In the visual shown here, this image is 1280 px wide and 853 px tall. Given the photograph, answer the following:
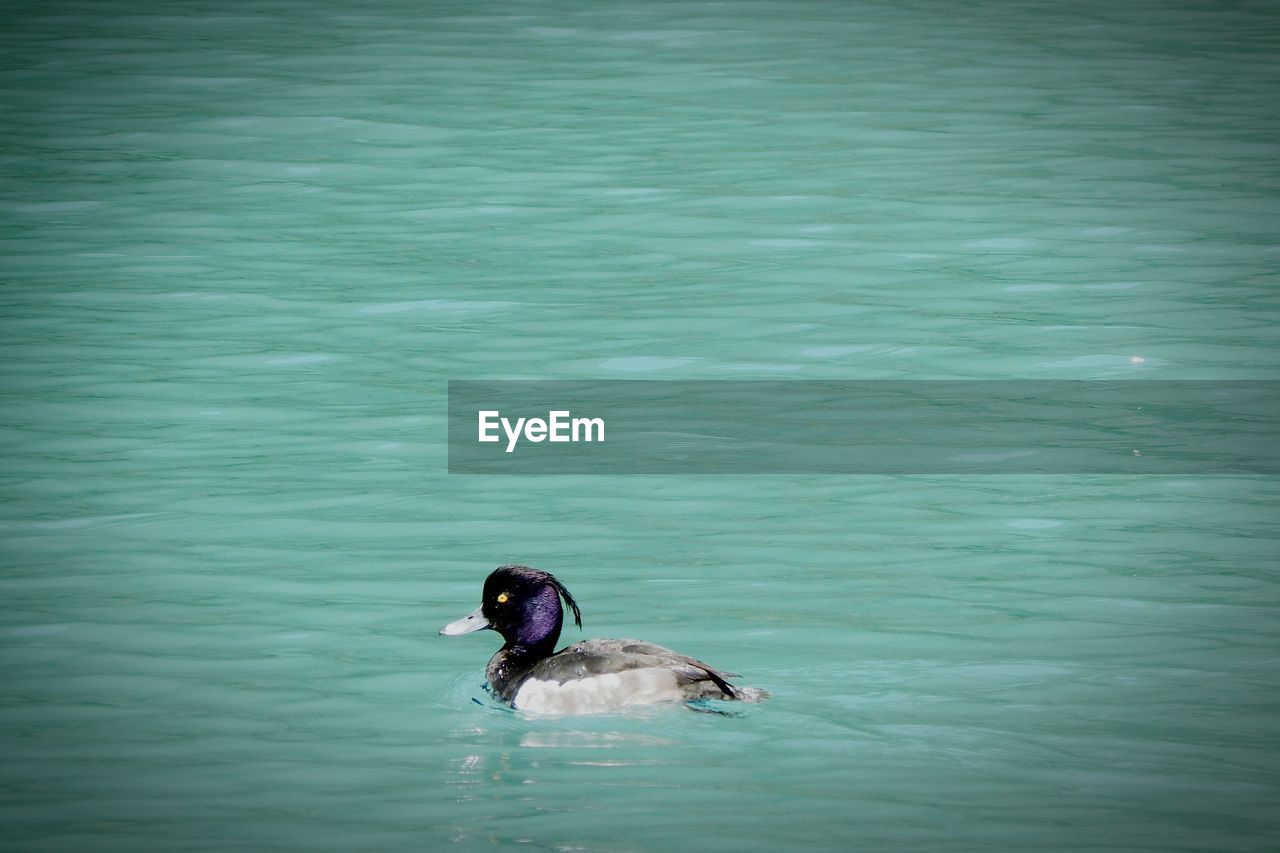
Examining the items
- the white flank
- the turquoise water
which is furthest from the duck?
the turquoise water

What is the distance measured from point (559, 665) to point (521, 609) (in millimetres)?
460

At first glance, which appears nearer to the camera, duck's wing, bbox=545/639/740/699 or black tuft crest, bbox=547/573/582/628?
duck's wing, bbox=545/639/740/699

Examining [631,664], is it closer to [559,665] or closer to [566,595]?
[559,665]

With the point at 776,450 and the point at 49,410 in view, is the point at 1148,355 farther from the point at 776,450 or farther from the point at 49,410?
the point at 49,410

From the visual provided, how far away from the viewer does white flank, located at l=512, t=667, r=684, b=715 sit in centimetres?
813

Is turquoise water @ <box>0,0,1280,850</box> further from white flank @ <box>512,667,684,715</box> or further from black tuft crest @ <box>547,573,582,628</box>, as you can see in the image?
black tuft crest @ <box>547,573,582,628</box>

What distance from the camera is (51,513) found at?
10711 mm

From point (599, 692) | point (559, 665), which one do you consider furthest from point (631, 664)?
point (559, 665)

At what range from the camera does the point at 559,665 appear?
8398 mm

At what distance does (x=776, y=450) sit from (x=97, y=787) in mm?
5051

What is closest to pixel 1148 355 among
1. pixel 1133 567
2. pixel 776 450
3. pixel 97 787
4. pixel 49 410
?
pixel 776 450

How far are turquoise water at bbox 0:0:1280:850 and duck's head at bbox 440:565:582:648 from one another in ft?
0.77

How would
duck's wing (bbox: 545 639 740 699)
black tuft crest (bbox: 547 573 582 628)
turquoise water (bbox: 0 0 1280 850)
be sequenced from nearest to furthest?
turquoise water (bbox: 0 0 1280 850), duck's wing (bbox: 545 639 740 699), black tuft crest (bbox: 547 573 582 628)

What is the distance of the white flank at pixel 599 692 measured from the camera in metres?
8.13
